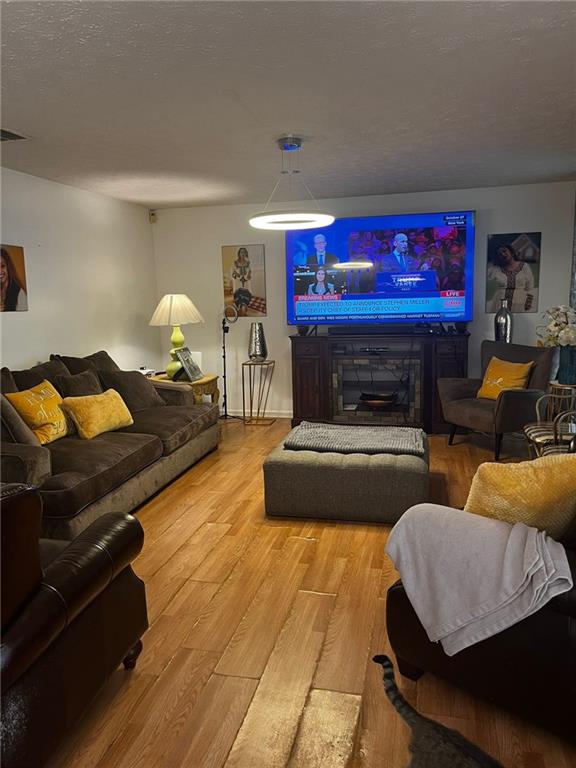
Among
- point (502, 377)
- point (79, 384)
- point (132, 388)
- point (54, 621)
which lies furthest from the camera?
point (502, 377)

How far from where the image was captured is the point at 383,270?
5777 mm

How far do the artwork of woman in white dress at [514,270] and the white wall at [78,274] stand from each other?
375 cm

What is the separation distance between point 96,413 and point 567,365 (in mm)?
3973

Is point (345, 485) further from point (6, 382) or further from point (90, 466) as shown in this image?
point (6, 382)

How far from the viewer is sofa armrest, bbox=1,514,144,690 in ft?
4.93

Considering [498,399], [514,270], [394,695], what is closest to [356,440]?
[498,399]

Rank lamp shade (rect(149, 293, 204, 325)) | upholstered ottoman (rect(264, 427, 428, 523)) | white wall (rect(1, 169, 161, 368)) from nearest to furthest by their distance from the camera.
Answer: upholstered ottoman (rect(264, 427, 428, 523))
white wall (rect(1, 169, 161, 368))
lamp shade (rect(149, 293, 204, 325))

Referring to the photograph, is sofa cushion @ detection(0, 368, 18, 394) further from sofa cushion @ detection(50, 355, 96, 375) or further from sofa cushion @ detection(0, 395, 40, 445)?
sofa cushion @ detection(50, 355, 96, 375)

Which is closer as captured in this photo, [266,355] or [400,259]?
[400,259]

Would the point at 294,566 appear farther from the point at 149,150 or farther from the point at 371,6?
the point at 149,150

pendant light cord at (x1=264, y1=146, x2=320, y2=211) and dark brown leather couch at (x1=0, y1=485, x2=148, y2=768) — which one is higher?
pendant light cord at (x1=264, y1=146, x2=320, y2=211)

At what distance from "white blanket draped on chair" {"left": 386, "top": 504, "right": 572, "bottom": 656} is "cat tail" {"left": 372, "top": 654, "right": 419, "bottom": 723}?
0.86 feet

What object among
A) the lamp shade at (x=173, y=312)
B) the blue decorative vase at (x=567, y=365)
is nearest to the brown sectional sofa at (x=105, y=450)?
the lamp shade at (x=173, y=312)

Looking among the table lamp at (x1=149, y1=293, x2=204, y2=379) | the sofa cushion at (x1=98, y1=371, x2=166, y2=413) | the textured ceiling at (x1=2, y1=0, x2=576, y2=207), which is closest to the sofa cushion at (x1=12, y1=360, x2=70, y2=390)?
the sofa cushion at (x1=98, y1=371, x2=166, y2=413)
